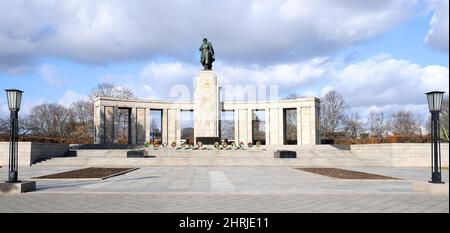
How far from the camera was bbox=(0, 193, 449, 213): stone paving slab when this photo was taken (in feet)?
30.0

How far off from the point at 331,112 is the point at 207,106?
30602 mm

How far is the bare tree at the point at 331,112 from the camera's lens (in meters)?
65.6

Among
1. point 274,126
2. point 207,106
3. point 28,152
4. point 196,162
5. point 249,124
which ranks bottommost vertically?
point 196,162

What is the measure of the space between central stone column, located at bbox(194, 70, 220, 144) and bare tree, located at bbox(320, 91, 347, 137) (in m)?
28.8

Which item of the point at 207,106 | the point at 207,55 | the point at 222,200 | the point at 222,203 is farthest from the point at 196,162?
the point at 222,203

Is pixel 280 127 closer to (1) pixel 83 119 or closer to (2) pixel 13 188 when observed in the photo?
(1) pixel 83 119

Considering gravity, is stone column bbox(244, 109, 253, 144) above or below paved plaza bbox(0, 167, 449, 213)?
above

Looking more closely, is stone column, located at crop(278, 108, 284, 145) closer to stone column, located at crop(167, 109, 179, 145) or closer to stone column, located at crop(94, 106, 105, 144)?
stone column, located at crop(167, 109, 179, 145)

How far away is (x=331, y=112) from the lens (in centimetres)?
6600

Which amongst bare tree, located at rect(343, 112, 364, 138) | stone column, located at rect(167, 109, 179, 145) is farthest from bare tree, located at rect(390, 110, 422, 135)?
stone column, located at rect(167, 109, 179, 145)

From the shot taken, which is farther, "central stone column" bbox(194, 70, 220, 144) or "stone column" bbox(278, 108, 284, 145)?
"stone column" bbox(278, 108, 284, 145)
